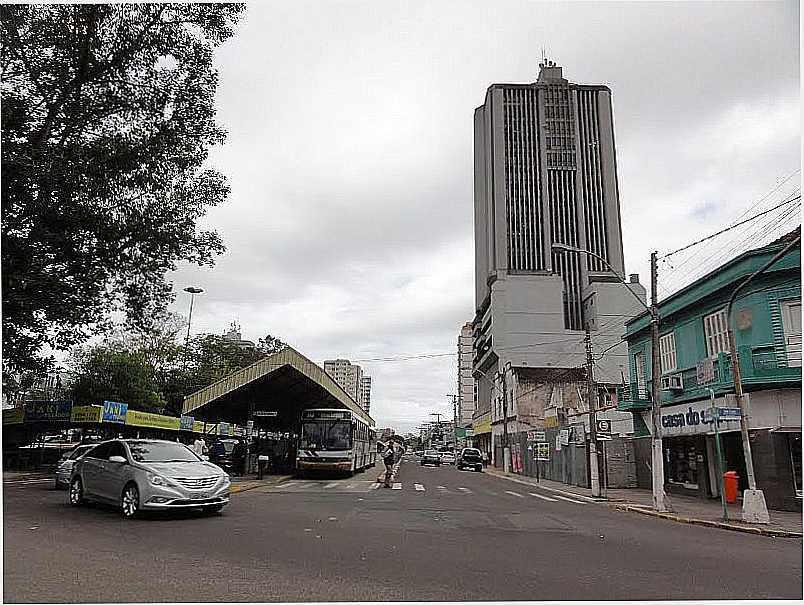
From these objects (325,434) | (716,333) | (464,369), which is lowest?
(325,434)

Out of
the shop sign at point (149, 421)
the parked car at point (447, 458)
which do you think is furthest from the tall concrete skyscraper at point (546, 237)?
the shop sign at point (149, 421)

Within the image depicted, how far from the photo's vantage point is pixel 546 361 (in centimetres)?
6794

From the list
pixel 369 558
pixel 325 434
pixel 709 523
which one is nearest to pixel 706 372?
pixel 709 523

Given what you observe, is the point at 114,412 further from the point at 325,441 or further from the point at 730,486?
the point at 730,486

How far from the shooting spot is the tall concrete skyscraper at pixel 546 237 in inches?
2504

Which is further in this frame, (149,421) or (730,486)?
(149,421)

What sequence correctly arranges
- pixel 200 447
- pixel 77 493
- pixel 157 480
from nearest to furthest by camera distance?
pixel 157 480 < pixel 77 493 < pixel 200 447

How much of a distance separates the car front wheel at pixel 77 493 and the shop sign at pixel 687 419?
1812 centimetres

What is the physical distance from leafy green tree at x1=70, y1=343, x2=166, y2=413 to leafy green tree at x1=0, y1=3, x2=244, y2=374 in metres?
30.4

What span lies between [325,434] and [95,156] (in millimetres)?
17803

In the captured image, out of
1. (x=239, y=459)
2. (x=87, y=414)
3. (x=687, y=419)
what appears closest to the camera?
(x=687, y=419)

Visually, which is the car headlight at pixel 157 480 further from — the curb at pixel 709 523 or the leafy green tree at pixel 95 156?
the curb at pixel 709 523

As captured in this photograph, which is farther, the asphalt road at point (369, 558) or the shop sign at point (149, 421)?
the shop sign at point (149, 421)

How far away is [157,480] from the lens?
13.3 metres
